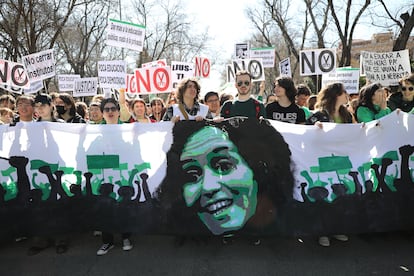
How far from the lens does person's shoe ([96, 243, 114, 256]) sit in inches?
152

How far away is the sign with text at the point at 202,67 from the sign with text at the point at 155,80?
6.31 feet

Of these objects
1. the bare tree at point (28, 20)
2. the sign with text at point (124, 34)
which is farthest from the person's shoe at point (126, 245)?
the bare tree at point (28, 20)

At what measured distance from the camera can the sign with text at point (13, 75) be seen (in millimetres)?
6734

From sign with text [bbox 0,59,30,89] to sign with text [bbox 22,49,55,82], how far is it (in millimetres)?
148

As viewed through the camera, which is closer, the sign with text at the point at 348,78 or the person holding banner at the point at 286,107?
the person holding banner at the point at 286,107

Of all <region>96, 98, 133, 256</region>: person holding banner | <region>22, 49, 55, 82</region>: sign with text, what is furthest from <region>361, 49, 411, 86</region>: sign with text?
<region>22, 49, 55, 82</region>: sign with text

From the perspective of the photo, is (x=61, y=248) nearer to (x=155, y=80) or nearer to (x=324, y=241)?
(x=324, y=241)

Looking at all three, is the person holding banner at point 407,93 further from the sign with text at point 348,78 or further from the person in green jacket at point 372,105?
the sign with text at point 348,78

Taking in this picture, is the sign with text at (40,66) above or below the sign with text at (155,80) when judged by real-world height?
above

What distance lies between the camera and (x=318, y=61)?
7855 millimetres

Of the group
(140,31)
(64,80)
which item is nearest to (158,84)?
(140,31)

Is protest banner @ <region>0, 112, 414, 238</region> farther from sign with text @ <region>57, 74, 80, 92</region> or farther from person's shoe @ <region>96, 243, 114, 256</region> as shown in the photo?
sign with text @ <region>57, 74, 80, 92</region>

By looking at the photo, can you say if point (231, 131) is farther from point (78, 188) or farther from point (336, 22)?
point (336, 22)

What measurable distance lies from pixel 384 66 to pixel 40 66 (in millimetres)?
6985
